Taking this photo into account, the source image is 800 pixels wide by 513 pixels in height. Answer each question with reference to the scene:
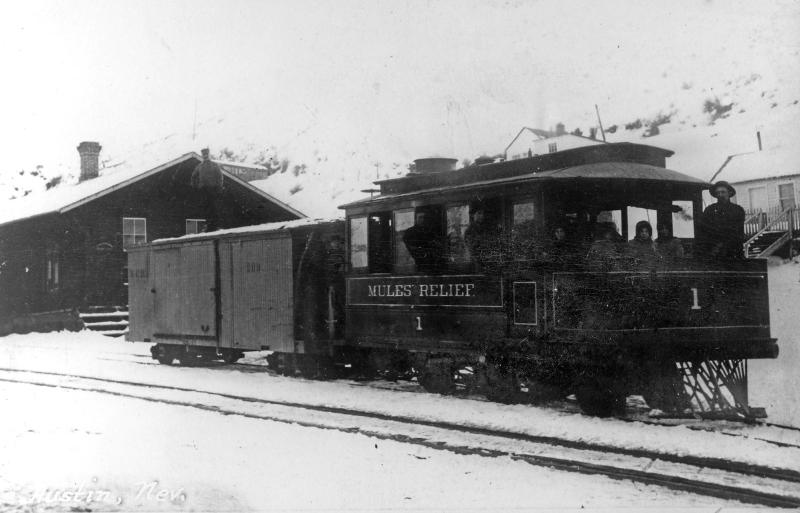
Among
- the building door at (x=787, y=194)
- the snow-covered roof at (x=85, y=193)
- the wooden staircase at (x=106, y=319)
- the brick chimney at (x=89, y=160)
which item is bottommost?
the wooden staircase at (x=106, y=319)

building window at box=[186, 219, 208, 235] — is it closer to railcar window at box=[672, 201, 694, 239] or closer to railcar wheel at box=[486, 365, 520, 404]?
railcar wheel at box=[486, 365, 520, 404]

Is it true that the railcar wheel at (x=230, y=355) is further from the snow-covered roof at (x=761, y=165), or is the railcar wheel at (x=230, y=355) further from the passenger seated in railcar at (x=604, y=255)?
the snow-covered roof at (x=761, y=165)

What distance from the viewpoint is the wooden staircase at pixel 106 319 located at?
68.6 ft

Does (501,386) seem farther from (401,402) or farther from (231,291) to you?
(231,291)

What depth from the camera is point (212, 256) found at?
14.0 m

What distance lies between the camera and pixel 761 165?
786 centimetres

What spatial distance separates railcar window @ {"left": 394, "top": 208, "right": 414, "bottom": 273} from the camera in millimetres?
9961

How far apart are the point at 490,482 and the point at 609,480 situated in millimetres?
899

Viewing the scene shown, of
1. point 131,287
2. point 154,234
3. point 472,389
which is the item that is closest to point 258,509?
point 472,389

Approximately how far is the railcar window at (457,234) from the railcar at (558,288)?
2cm

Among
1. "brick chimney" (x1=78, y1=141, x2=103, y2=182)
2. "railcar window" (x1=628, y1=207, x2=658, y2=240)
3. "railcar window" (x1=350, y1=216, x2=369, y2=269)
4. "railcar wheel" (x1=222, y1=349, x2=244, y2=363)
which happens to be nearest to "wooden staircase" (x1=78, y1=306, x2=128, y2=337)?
"brick chimney" (x1=78, y1=141, x2=103, y2=182)

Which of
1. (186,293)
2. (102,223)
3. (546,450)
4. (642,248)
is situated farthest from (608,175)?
(102,223)

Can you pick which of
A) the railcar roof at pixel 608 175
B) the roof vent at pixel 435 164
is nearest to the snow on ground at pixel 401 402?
the railcar roof at pixel 608 175

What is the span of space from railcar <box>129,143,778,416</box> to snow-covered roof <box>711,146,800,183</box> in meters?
0.66
